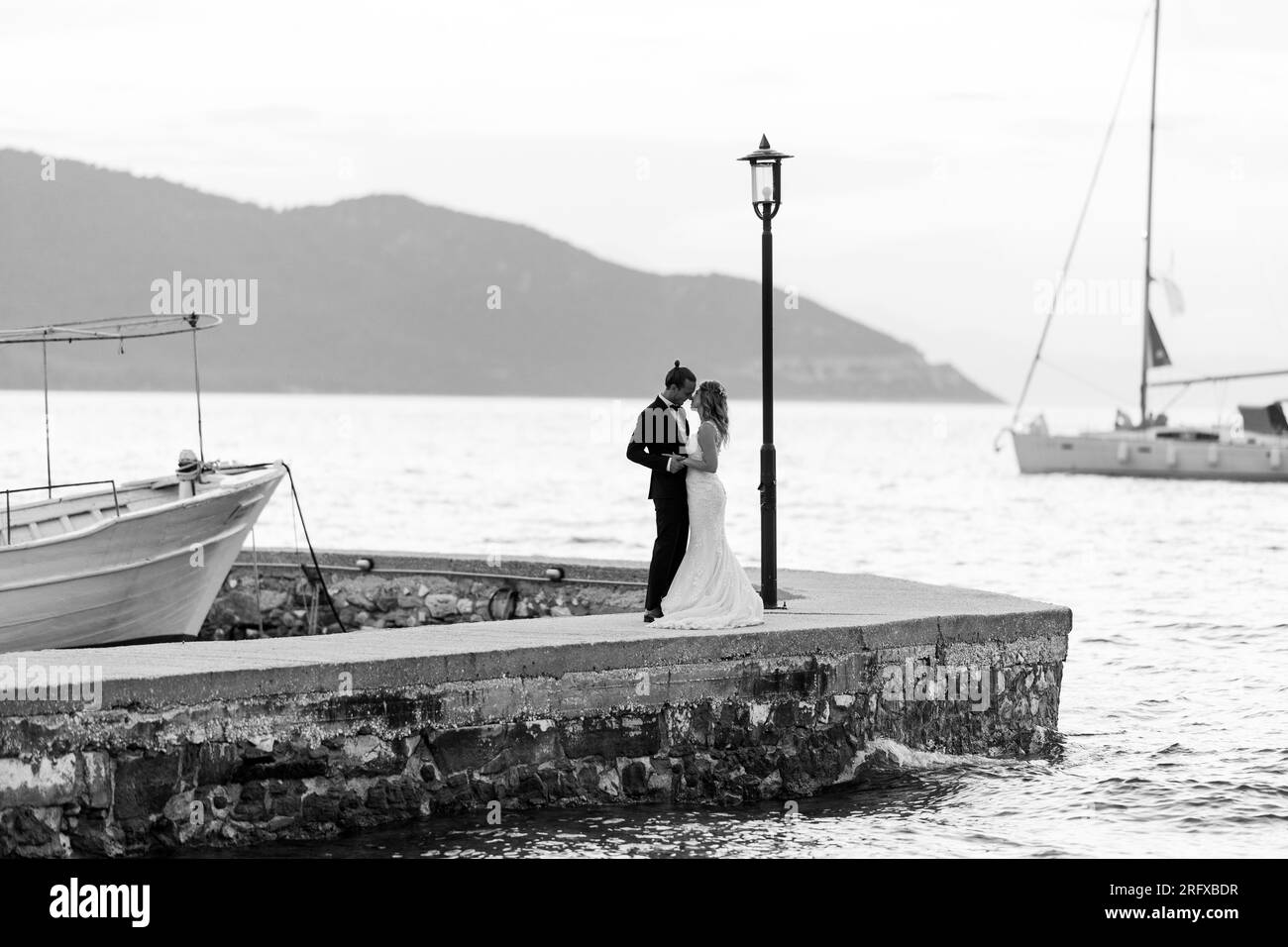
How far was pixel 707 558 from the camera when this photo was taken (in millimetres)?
11602

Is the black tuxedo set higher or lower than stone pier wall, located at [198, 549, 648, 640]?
higher

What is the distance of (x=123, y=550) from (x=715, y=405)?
6.15 metres

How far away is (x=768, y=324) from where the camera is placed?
12.4 meters

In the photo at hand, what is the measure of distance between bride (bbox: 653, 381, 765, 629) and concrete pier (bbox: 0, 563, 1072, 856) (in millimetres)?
240

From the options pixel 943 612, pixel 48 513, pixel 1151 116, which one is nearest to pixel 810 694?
pixel 943 612

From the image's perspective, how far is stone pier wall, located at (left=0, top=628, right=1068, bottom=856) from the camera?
904 centimetres

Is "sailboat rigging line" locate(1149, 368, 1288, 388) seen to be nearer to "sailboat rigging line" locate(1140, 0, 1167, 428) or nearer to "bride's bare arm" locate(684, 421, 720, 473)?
"sailboat rigging line" locate(1140, 0, 1167, 428)

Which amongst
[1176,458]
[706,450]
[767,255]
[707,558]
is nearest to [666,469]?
[706,450]

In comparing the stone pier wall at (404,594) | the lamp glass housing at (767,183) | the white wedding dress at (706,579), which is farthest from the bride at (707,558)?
the stone pier wall at (404,594)

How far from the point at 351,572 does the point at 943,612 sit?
6.56m

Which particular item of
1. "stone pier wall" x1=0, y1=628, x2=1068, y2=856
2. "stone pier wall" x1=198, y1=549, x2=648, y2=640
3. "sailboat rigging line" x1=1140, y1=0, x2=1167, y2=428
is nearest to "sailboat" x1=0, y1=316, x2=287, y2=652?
"stone pier wall" x1=198, y1=549, x2=648, y2=640

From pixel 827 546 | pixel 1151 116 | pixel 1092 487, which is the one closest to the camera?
pixel 827 546

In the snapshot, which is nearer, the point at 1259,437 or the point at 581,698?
the point at 581,698
